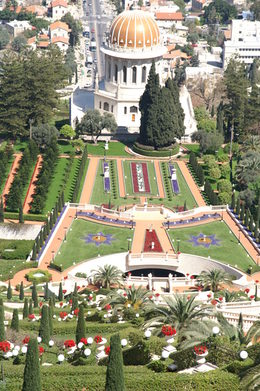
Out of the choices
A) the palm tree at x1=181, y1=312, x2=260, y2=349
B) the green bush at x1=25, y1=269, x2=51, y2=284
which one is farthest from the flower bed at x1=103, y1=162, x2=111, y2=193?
the palm tree at x1=181, y1=312, x2=260, y2=349

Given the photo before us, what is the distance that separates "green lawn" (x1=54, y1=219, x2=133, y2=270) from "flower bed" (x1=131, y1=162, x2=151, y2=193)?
13476 millimetres

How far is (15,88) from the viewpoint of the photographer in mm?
147625

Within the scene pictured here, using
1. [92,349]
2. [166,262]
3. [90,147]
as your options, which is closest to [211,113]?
[90,147]

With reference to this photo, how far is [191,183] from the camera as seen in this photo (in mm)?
134500

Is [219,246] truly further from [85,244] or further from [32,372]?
[32,372]

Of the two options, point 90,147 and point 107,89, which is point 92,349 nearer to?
point 90,147

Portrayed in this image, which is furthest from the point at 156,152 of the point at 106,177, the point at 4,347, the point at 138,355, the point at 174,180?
the point at 138,355

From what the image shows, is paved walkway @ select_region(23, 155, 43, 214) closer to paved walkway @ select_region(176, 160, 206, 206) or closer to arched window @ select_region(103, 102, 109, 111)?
paved walkway @ select_region(176, 160, 206, 206)

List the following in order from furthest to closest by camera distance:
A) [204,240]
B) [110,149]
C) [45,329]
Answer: [110,149] < [204,240] < [45,329]

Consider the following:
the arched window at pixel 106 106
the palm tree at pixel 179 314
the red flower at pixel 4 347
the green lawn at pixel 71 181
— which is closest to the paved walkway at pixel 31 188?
the green lawn at pixel 71 181

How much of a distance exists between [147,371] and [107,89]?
3950 inches

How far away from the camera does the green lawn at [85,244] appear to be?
362ft

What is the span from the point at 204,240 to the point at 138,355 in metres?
48.4

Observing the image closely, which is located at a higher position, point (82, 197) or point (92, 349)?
point (92, 349)
